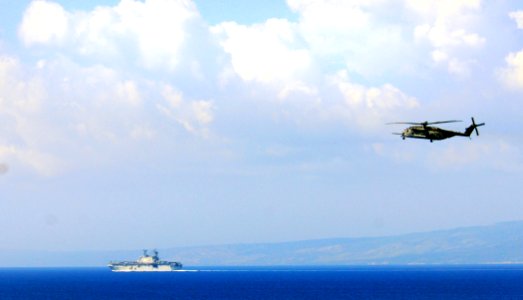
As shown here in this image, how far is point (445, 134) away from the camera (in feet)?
251

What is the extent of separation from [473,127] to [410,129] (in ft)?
22.3

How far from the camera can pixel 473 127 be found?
7962cm

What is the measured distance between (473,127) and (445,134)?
4.70 m

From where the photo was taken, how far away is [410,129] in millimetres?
77438

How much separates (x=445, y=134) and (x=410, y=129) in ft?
10.6
